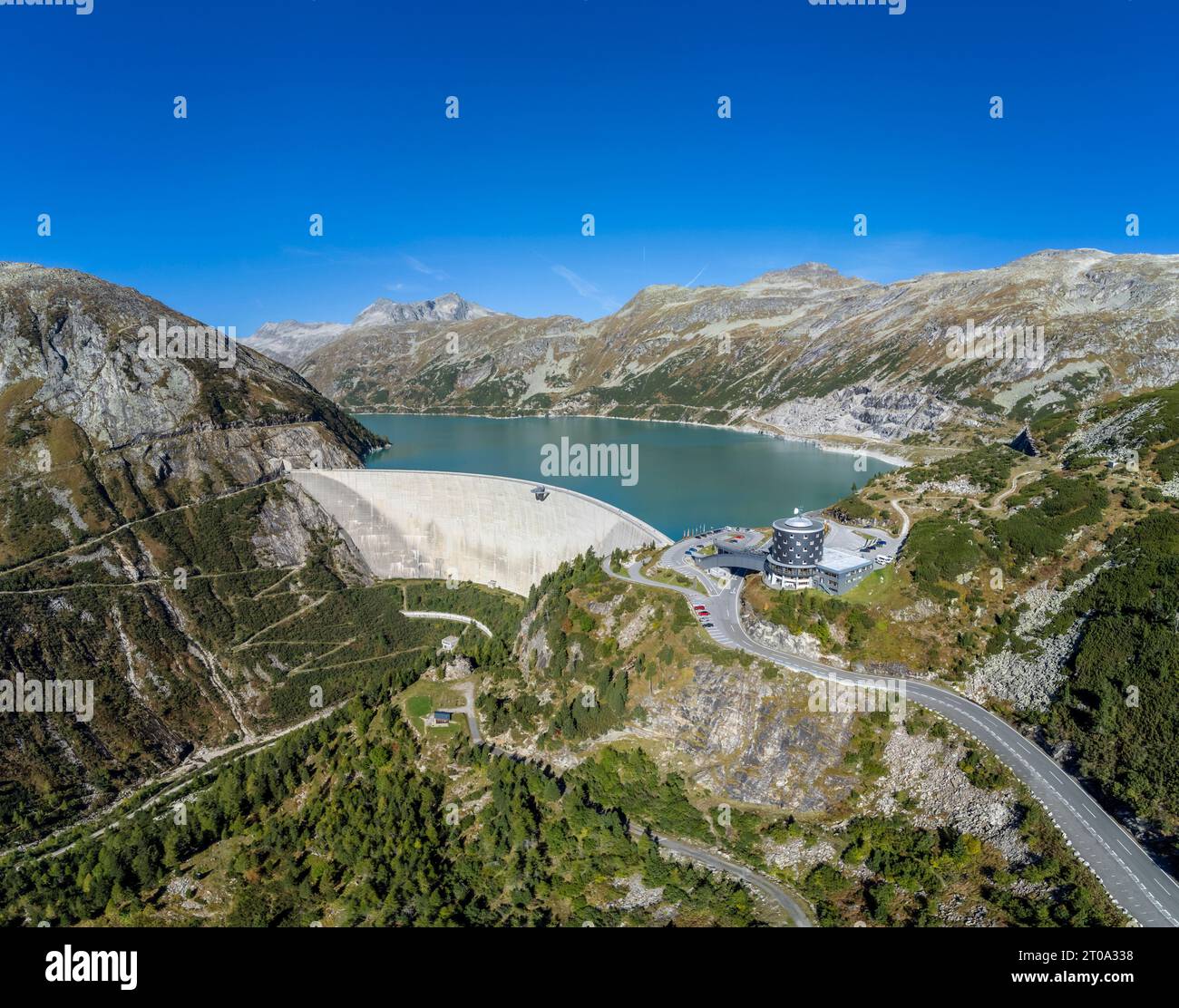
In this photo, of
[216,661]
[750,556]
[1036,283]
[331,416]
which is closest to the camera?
[750,556]

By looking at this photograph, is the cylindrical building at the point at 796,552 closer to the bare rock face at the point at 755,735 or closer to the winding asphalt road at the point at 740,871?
the bare rock face at the point at 755,735

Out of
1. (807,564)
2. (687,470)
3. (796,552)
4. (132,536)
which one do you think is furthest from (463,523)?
(687,470)

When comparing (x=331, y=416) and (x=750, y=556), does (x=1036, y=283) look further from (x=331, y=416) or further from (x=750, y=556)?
(x=331, y=416)

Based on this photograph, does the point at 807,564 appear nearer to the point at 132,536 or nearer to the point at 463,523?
the point at 463,523

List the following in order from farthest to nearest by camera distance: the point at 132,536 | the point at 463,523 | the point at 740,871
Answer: the point at 463,523
the point at 132,536
the point at 740,871
